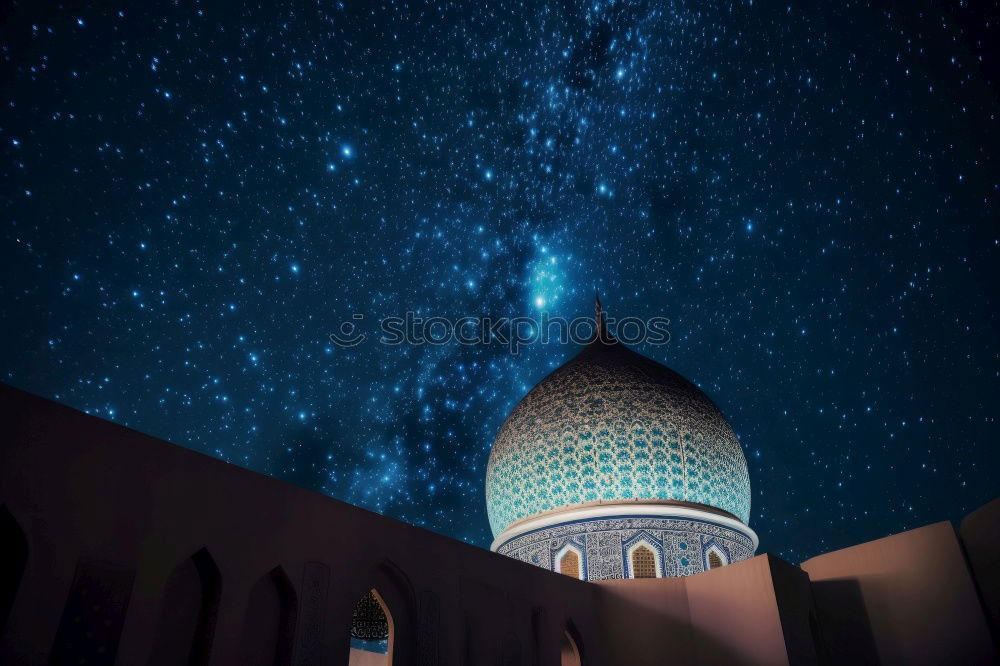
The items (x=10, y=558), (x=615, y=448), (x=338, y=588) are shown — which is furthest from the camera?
(x=615, y=448)

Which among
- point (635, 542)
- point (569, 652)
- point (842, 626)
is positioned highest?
point (635, 542)

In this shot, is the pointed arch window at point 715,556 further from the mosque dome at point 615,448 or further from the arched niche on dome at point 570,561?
the arched niche on dome at point 570,561

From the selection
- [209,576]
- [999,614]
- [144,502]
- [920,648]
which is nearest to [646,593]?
[920,648]

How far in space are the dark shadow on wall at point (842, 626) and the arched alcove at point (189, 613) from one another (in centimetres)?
689

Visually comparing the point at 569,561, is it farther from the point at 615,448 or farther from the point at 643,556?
the point at 615,448

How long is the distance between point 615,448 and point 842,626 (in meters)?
3.74

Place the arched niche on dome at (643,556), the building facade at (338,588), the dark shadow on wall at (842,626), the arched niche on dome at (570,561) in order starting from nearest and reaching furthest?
the building facade at (338,588)
the dark shadow on wall at (842,626)
the arched niche on dome at (643,556)
the arched niche on dome at (570,561)

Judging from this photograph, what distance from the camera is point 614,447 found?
10727mm

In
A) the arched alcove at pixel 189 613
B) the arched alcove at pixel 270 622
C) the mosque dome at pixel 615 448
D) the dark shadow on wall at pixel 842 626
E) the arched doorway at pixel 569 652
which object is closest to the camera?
the arched alcove at pixel 189 613

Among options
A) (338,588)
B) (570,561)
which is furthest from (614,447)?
(338,588)

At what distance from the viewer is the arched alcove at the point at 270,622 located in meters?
5.42

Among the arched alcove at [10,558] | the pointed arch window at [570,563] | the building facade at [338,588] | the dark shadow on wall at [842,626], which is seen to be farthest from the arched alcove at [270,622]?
the dark shadow on wall at [842,626]

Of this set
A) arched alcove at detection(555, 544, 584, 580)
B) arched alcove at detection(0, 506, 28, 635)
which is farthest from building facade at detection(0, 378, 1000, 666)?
arched alcove at detection(555, 544, 584, 580)

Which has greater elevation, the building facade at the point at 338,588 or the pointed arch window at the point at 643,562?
the pointed arch window at the point at 643,562
